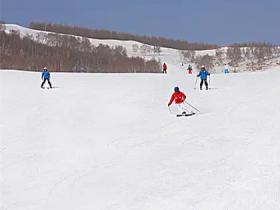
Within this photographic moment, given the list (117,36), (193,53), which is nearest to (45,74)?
(193,53)

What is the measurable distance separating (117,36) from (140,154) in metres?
142

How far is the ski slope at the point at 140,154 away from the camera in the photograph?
6762 mm

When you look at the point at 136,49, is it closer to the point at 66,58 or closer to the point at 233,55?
the point at 233,55

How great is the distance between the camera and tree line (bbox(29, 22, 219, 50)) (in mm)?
139250

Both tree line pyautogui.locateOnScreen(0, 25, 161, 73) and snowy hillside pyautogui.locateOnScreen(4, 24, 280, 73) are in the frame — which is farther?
snowy hillside pyautogui.locateOnScreen(4, 24, 280, 73)

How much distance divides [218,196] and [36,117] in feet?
28.8

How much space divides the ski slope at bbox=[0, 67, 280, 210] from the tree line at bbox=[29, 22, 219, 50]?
126 metres

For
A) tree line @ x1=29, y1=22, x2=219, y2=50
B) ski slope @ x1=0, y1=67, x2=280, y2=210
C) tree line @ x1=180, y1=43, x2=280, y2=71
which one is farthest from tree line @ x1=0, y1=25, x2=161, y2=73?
ski slope @ x1=0, y1=67, x2=280, y2=210

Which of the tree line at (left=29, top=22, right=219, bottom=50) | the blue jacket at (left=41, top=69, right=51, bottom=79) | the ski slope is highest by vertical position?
the tree line at (left=29, top=22, right=219, bottom=50)

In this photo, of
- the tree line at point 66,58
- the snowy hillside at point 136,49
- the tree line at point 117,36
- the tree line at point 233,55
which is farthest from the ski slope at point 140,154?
the tree line at point 117,36

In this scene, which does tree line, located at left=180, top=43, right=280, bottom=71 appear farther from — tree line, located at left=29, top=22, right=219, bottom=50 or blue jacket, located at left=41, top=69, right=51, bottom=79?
blue jacket, located at left=41, top=69, right=51, bottom=79

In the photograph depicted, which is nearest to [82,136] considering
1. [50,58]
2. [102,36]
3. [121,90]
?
[121,90]

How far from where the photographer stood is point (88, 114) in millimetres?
14359

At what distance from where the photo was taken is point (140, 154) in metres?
9.32
